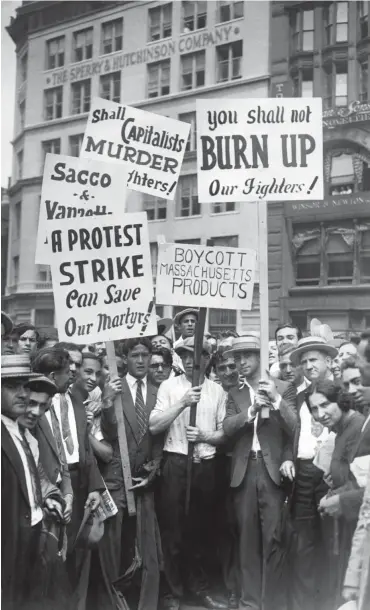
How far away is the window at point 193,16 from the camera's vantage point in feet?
19.5

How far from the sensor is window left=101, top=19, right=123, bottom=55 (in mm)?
6117

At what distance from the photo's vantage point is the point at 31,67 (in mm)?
6047

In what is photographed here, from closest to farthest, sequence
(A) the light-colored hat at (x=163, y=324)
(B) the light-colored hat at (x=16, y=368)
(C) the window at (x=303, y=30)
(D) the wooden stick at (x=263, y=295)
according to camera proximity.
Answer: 1. (B) the light-colored hat at (x=16, y=368)
2. (D) the wooden stick at (x=263, y=295)
3. (C) the window at (x=303, y=30)
4. (A) the light-colored hat at (x=163, y=324)

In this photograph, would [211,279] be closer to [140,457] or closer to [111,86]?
[140,457]

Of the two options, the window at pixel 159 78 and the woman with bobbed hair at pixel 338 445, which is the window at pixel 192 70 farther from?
the woman with bobbed hair at pixel 338 445

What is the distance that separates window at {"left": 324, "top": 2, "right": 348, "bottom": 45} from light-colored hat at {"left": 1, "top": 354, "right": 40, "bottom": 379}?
3.37 m

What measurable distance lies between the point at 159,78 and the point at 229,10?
74 centimetres

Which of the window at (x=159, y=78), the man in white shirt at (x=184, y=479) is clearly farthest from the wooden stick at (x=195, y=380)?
the window at (x=159, y=78)

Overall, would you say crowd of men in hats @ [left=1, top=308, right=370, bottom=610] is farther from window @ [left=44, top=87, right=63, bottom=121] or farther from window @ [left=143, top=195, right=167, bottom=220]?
window @ [left=44, top=87, right=63, bottom=121]

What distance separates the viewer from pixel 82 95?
609cm

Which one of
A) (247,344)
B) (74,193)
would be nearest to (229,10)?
(74,193)

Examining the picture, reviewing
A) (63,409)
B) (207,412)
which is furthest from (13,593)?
(207,412)

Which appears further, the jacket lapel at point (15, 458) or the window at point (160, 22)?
the window at point (160, 22)

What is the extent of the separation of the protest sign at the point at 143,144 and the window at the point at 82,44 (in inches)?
31.1
